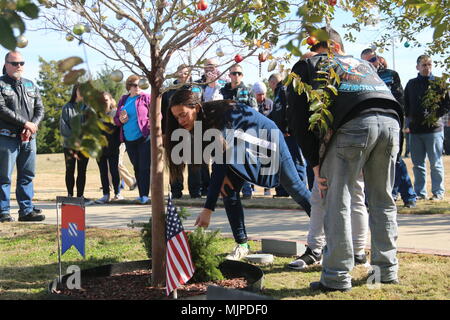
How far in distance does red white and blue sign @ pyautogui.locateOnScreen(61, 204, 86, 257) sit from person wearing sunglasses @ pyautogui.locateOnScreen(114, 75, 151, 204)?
16.9 feet

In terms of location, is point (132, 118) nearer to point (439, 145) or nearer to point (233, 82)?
point (233, 82)

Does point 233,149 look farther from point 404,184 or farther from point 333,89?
point 404,184

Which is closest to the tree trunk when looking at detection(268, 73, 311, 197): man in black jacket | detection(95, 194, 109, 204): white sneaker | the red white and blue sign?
the red white and blue sign

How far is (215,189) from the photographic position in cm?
473

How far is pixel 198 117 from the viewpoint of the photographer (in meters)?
4.62

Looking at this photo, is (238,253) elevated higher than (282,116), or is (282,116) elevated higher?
(282,116)

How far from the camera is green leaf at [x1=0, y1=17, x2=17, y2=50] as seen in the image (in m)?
2.36

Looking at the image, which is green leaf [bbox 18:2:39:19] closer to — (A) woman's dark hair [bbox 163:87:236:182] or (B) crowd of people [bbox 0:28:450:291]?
(B) crowd of people [bbox 0:28:450:291]

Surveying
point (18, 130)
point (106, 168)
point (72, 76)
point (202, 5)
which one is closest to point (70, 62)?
point (72, 76)

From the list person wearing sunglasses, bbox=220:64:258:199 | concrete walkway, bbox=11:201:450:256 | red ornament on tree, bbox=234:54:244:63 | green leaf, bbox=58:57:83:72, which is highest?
person wearing sunglasses, bbox=220:64:258:199

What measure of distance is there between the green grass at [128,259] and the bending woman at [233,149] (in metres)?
0.71

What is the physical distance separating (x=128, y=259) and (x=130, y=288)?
1.19 metres

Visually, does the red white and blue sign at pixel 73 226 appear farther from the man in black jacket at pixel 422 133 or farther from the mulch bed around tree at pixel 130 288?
the man in black jacket at pixel 422 133
